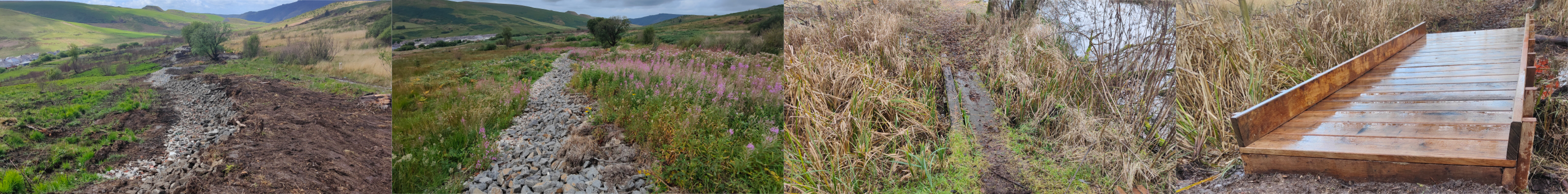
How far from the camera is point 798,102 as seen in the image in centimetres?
336

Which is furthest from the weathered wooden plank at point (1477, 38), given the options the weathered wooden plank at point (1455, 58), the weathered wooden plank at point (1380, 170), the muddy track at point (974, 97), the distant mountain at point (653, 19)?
the distant mountain at point (653, 19)

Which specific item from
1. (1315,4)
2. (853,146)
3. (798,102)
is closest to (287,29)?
(798,102)

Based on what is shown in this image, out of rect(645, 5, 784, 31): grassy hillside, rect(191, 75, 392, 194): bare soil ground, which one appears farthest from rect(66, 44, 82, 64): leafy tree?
rect(645, 5, 784, 31): grassy hillside

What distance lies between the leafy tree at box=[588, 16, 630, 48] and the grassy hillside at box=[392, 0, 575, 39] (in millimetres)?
179

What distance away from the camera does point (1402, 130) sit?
2.97 metres

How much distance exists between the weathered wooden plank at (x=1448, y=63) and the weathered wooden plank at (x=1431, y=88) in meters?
0.69

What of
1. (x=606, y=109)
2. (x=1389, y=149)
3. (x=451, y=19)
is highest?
(x=451, y=19)

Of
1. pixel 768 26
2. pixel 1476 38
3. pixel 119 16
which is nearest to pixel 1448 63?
Result: pixel 1476 38

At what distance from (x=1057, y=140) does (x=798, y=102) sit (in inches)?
65.8

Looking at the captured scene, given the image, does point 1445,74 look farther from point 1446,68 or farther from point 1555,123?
point 1555,123

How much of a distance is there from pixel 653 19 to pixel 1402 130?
3.98 meters

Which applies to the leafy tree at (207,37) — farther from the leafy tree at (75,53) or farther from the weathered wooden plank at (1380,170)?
the weathered wooden plank at (1380,170)

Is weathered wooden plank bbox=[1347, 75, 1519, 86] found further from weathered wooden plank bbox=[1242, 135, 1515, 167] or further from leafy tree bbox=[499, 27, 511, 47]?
leafy tree bbox=[499, 27, 511, 47]

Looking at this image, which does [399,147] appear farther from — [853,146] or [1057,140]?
[1057,140]
